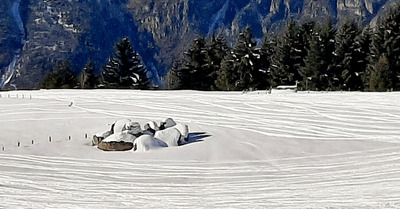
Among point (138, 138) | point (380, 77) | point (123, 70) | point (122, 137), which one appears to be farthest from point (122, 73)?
point (138, 138)

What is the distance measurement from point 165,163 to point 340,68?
130 ft

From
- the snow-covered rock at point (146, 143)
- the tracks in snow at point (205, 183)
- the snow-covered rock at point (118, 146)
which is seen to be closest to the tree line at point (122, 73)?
the snow-covered rock at point (118, 146)

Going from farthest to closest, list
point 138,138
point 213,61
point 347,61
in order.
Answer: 1. point 213,61
2. point 347,61
3. point 138,138

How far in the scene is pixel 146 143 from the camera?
700 inches

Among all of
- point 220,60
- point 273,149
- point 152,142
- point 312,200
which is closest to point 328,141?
point 273,149

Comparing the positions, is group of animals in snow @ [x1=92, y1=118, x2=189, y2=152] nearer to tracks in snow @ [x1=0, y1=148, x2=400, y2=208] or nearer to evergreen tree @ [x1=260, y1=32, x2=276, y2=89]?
tracks in snow @ [x1=0, y1=148, x2=400, y2=208]

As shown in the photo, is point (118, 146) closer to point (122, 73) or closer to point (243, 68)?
point (243, 68)

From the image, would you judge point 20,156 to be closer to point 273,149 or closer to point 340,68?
point 273,149

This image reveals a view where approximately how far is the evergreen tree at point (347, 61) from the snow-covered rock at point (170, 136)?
116 ft

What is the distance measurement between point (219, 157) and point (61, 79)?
4528 centimetres

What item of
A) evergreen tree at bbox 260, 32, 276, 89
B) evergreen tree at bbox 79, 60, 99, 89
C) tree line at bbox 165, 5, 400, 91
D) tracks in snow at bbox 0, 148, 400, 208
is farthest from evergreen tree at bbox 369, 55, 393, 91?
tracks in snow at bbox 0, 148, 400, 208

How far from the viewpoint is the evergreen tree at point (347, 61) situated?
51.1m

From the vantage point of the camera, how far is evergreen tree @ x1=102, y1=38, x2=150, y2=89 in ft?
187

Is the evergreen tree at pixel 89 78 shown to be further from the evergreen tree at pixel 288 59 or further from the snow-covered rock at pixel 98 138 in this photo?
the snow-covered rock at pixel 98 138
